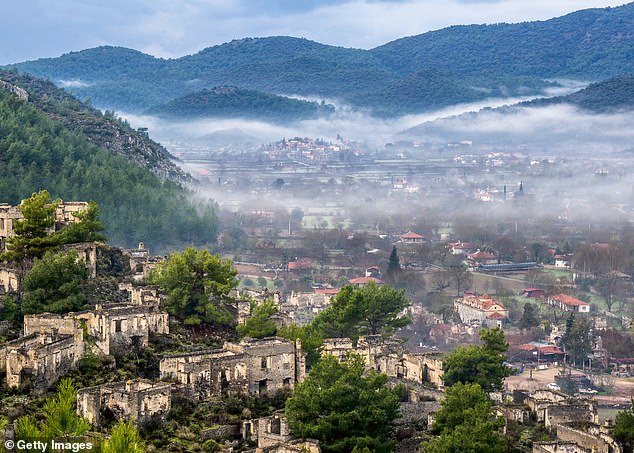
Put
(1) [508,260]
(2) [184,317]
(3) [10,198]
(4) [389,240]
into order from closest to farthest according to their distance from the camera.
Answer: (2) [184,317] < (3) [10,198] < (1) [508,260] < (4) [389,240]

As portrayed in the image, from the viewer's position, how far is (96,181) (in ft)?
261

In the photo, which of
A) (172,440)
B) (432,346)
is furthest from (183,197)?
(172,440)

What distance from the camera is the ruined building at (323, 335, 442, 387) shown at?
43.2m

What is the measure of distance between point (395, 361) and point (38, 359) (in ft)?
46.2

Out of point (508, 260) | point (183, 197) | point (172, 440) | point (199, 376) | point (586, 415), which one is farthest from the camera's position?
point (508, 260)

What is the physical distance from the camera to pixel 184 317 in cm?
4322

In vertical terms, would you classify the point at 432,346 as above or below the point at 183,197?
below

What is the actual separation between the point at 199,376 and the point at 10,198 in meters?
31.5

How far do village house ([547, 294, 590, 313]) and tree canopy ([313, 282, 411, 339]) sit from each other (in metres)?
45.8

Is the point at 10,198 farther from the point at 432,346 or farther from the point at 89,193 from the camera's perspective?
the point at 432,346

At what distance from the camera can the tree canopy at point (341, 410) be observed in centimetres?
3366

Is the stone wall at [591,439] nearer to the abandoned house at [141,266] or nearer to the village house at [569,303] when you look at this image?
the abandoned house at [141,266]

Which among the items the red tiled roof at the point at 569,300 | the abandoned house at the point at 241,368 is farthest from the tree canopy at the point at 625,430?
the red tiled roof at the point at 569,300

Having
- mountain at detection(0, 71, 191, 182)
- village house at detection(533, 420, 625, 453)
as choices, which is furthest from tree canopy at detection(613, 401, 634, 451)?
mountain at detection(0, 71, 191, 182)
